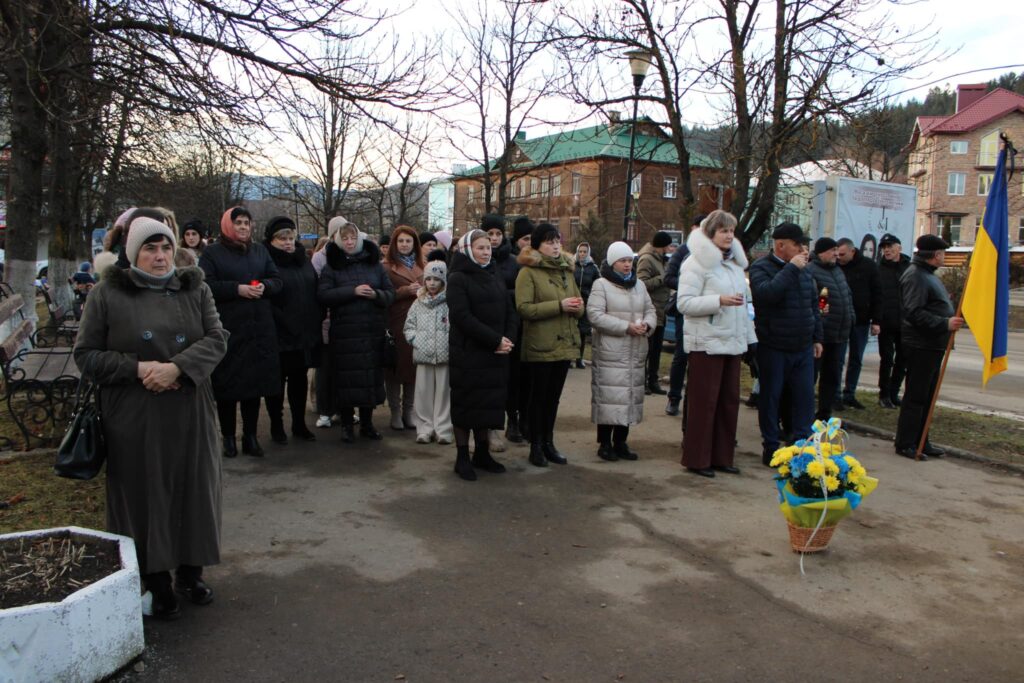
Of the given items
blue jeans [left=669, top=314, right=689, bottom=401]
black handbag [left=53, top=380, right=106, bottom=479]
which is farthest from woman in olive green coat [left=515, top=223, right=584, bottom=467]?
black handbag [left=53, top=380, right=106, bottom=479]

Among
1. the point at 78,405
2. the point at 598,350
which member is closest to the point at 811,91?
the point at 598,350

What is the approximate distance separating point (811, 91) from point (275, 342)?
1085 centimetres

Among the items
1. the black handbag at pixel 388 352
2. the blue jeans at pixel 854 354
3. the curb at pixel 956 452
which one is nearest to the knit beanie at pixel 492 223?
the black handbag at pixel 388 352

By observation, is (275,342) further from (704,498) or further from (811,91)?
(811,91)

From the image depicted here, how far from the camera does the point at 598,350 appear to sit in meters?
6.84

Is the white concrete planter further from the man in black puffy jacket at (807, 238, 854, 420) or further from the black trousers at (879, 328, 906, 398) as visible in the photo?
the black trousers at (879, 328, 906, 398)

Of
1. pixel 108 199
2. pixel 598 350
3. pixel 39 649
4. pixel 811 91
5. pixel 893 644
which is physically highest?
pixel 811 91

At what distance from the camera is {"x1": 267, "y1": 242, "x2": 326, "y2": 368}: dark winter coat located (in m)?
7.11

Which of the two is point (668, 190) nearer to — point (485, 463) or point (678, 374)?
point (678, 374)

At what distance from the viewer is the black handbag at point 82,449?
356cm

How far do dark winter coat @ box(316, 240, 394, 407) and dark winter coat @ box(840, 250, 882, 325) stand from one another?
5.66m

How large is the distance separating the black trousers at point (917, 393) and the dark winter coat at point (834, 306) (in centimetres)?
119

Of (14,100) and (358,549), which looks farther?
(14,100)

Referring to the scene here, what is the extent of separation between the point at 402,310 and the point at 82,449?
14.8ft
